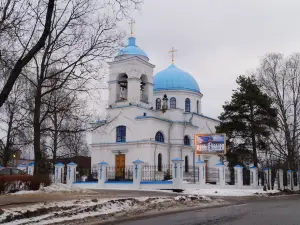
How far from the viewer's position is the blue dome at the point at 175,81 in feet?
137

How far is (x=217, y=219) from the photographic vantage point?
979 cm

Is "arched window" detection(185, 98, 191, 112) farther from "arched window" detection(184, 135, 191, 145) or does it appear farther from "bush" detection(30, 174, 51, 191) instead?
"bush" detection(30, 174, 51, 191)

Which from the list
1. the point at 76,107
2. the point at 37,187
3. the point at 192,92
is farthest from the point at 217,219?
the point at 192,92

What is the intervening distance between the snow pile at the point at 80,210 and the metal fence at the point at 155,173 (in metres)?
13.2

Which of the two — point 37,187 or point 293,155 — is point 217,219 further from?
point 293,155

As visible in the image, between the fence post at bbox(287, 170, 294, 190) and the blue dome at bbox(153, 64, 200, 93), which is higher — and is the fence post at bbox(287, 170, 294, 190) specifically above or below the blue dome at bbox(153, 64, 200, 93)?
below

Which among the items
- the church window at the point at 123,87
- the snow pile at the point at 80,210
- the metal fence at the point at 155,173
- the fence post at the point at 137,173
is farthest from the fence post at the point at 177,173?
the church window at the point at 123,87

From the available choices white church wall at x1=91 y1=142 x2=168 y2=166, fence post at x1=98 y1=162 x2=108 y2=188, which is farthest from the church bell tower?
fence post at x1=98 y1=162 x2=108 y2=188

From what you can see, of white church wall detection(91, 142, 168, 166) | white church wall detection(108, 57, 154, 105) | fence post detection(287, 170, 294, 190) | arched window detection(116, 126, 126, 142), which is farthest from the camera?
arched window detection(116, 126, 126, 142)

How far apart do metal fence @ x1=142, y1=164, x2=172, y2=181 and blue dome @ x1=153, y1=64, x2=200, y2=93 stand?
10.6 meters

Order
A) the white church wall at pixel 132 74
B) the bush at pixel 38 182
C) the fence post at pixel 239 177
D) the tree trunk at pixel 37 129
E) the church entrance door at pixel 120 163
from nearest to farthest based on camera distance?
the bush at pixel 38 182 < the tree trunk at pixel 37 129 < the fence post at pixel 239 177 < the church entrance door at pixel 120 163 < the white church wall at pixel 132 74

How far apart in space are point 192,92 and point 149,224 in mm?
→ 33543

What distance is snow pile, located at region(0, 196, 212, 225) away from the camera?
9.25 meters

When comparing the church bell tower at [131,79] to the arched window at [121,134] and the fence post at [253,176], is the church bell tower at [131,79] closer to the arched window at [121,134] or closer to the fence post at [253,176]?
the arched window at [121,134]
